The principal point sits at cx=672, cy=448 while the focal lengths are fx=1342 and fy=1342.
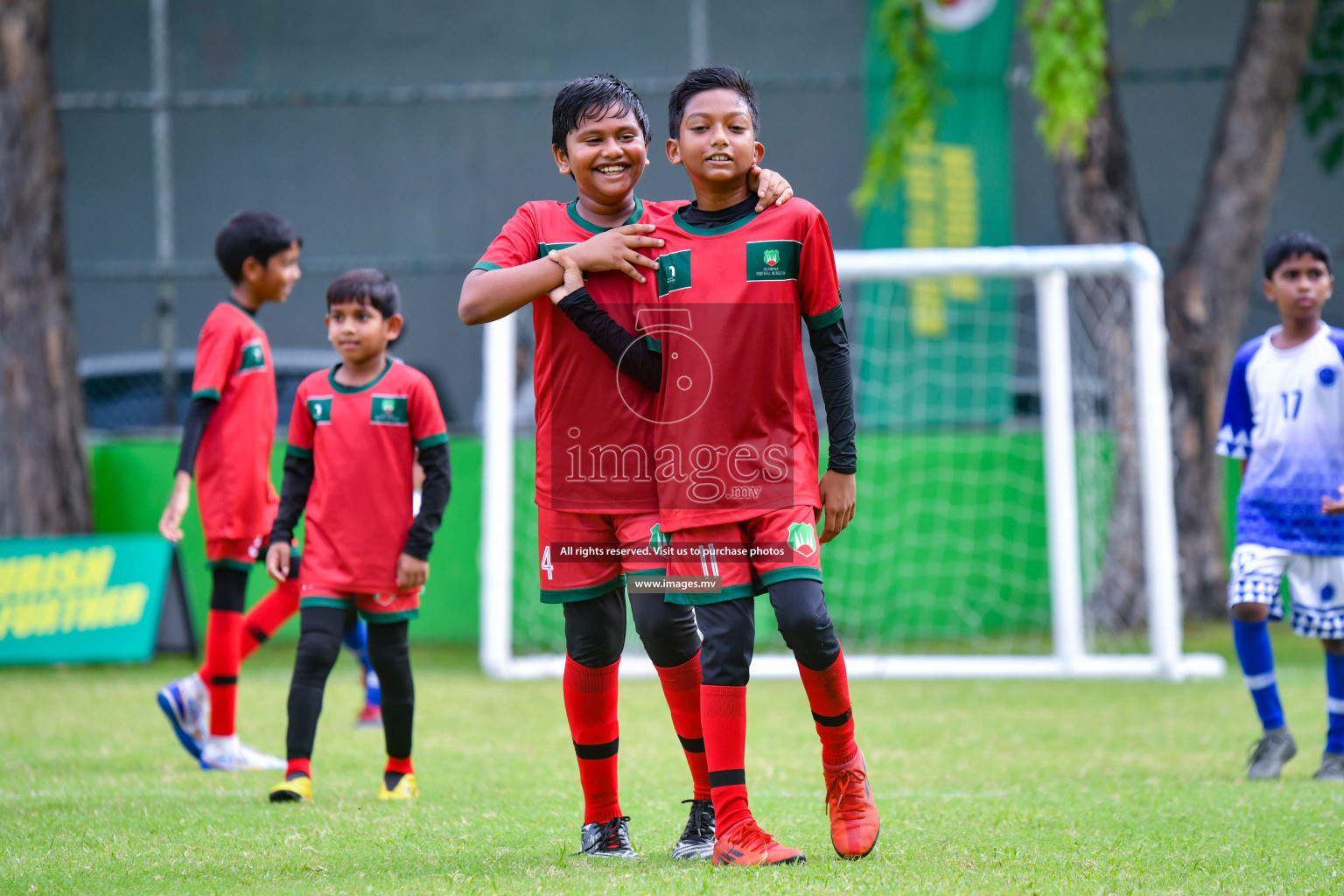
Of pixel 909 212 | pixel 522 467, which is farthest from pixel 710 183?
pixel 909 212

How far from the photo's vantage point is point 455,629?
8680 millimetres

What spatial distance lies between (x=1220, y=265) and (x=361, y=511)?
6.93 meters

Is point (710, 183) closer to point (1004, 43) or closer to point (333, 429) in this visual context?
point (333, 429)

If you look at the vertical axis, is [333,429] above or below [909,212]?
below

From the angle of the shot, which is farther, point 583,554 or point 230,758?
point 230,758

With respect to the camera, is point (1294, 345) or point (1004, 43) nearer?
point (1294, 345)

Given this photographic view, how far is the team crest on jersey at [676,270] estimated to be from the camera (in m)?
2.90

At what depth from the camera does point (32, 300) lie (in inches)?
318

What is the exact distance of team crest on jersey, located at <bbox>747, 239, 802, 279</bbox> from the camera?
9.43 ft

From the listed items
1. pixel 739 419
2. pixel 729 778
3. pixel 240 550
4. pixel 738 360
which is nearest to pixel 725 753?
pixel 729 778

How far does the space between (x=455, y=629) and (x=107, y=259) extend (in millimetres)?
5966

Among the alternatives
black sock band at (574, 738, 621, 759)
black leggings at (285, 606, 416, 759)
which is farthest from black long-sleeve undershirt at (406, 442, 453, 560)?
black sock band at (574, 738, 621, 759)

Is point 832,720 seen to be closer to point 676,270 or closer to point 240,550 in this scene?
point 676,270

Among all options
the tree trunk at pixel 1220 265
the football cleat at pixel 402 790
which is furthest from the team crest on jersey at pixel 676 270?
the tree trunk at pixel 1220 265
